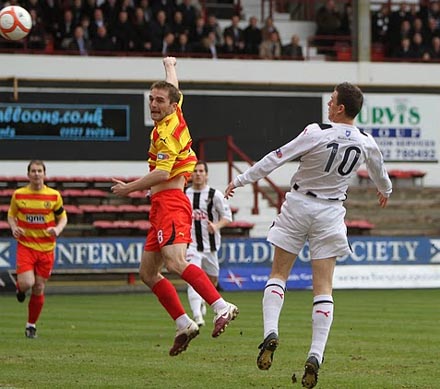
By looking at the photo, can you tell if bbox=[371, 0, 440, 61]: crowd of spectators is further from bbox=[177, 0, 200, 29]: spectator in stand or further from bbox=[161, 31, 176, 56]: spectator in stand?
bbox=[161, 31, 176, 56]: spectator in stand

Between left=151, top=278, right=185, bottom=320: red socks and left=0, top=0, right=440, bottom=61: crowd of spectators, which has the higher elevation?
left=0, top=0, right=440, bottom=61: crowd of spectators

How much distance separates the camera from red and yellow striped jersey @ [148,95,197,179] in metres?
10.6

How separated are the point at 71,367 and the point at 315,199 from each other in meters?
3.01

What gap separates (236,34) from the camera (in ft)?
112

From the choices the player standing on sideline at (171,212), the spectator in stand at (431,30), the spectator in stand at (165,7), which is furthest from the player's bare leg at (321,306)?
the spectator in stand at (431,30)

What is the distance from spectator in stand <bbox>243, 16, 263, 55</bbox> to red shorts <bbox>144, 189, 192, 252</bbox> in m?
23.7

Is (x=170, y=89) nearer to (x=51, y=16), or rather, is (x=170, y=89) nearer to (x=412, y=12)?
(x=51, y=16)

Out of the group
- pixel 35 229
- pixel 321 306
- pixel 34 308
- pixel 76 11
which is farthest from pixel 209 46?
pixel 321 306

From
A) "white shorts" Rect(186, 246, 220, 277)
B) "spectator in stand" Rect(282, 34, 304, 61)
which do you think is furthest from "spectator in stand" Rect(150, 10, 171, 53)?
"white shorts" Rect(186, 246, 220, 277)

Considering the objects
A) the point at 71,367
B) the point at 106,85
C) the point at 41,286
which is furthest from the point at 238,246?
the point at 71,367

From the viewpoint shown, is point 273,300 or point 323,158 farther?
point 273,300

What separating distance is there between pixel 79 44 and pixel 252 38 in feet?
17.2

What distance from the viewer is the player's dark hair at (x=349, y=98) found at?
946 cm

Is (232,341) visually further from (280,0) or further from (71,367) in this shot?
(280,0)
